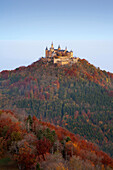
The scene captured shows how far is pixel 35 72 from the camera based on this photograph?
10744 centimetres

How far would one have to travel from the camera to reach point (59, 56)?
352 feet

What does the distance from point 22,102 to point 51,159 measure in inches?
2763

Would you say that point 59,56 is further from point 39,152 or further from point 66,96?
point 39,152

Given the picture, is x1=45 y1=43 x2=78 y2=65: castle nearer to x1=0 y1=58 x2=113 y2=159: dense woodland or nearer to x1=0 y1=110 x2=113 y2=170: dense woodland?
x1=0 y1=58 x2=113 y2=159: dense woodland

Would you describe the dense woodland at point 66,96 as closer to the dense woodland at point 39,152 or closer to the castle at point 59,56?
the castle at point 59,56

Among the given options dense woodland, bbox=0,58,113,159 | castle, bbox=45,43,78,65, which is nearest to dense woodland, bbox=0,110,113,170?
dense woodland, bbox=0,58,113,159

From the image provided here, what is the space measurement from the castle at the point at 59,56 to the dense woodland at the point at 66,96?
3.21 meters

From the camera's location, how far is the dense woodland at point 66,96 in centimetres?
7488

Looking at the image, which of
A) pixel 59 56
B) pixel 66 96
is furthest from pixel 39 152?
pixel 59 56

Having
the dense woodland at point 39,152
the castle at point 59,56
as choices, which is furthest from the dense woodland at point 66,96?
the dense woodland at point 39,152

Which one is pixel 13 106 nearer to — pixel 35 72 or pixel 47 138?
pixel 35 72

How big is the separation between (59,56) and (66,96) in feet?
87.5

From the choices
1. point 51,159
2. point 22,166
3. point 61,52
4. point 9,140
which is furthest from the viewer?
point 61,52

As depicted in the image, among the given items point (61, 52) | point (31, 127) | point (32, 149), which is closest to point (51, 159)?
point (32, 149)
